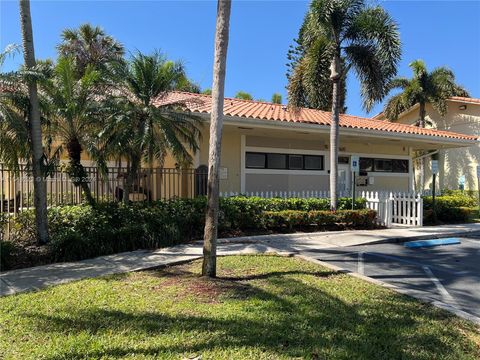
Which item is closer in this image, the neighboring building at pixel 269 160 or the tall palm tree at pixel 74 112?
the tall palm tree at pixel 74 112

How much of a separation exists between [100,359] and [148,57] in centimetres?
819

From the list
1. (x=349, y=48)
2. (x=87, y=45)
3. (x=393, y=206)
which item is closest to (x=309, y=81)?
(x=349, y=48)

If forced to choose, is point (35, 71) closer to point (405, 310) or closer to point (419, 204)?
point (405, 310)

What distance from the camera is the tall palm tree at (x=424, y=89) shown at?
2544 cm

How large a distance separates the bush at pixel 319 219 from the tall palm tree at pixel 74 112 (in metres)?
5.16

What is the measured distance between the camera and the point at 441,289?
609 cm

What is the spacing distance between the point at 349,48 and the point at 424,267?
7.89 meters

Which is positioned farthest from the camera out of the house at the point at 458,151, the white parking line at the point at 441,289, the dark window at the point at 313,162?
the house at the point at 458,151

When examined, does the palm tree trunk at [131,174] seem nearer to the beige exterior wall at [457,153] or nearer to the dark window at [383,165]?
the dark window at [383,165]

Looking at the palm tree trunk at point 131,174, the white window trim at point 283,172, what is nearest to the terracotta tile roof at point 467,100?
the white window trim at point 283,172

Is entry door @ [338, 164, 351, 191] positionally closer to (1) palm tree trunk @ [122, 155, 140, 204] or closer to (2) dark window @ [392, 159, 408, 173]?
(2) dark window @ [392, 159, 408, 173]

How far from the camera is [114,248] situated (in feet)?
27.8

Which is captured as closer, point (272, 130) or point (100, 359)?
point (100, 359)

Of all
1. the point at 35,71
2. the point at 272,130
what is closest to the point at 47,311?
the point at 35,71
